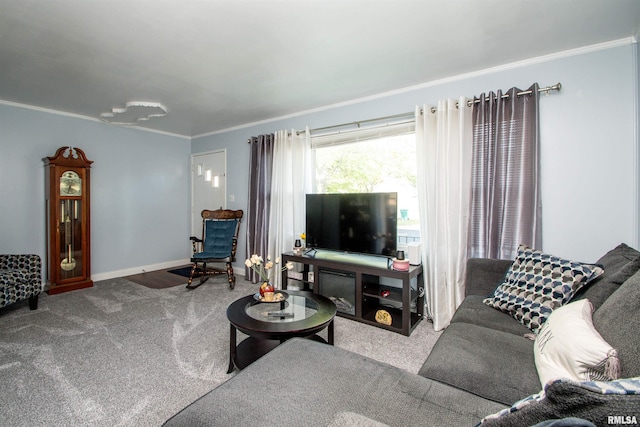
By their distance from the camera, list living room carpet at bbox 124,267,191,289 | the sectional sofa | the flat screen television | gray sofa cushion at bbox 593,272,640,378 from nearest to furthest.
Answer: the sectional sofa → gray sofa cushion at bbox 593,272,640,378 → the flat screen television → living room carpet at bbox 124,267,191,289

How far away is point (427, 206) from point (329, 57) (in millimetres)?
1668

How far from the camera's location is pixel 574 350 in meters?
1.06

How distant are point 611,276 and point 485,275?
2.69 ft

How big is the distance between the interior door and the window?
1947mm

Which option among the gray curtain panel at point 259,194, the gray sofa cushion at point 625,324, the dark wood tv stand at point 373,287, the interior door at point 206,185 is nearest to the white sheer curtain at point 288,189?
the gray curtain panel at point 259,194

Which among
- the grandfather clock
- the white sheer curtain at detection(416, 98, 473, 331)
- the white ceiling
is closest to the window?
the white sheer curtain at detection(416, 98, 473, 331)

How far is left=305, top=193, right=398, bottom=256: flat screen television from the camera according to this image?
3000 millimetres

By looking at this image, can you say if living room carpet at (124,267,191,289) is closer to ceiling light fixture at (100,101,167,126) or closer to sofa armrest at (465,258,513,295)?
ceiling light fixture at (100,101,167,126)

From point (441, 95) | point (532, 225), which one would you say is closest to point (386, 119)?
point (441, 95)

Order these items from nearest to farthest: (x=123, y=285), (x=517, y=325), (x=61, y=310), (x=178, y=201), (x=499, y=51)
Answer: (x=517, y=325) < (x=499, y=51) < (x=61, y=310) < (x=123, y=285) < (x=178, y=201)

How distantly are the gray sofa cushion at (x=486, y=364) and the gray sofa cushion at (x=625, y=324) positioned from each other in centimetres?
33

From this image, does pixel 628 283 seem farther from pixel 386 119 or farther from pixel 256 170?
pixel 256 170

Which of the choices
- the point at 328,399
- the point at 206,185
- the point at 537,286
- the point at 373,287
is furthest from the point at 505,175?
the point at 206,185

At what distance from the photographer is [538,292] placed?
175 cm
